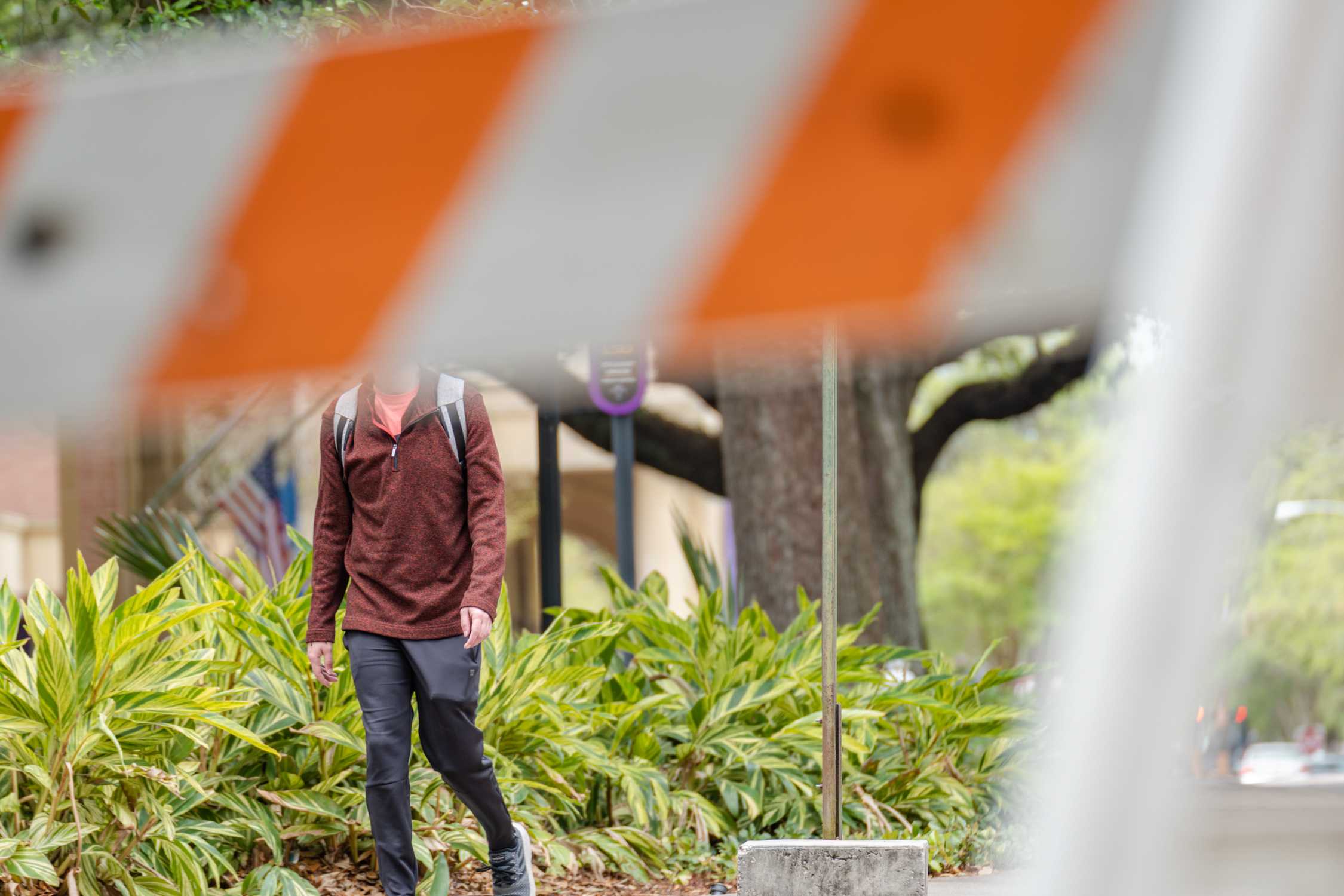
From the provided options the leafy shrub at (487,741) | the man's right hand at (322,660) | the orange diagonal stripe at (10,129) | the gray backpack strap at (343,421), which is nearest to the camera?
the orange diagonal stripe at (10,129)

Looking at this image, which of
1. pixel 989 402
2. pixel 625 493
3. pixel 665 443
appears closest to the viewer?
pixel 625 493

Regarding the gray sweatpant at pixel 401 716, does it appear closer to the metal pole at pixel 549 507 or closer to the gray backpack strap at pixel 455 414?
the gray backpack strap at pixel 455 414

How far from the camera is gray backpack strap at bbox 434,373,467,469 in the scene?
14.9 ft

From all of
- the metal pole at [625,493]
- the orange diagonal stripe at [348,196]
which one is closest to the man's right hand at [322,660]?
the orange diagonal stripe at [348,196]

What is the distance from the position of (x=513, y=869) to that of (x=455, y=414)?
1416mm

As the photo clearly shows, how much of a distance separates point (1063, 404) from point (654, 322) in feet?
51.4

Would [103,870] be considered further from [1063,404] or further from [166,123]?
[1063,404]

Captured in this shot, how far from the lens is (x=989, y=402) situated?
1350cm

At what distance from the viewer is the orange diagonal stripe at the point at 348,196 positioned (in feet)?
4.18

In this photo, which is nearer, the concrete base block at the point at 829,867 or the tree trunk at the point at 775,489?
the concrete base block at the point at 829,867

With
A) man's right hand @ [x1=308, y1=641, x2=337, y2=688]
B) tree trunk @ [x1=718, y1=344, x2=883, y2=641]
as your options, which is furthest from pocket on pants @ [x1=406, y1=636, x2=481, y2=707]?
tree trunk @ [x1=718, y1=344, x2=883, y2=641]

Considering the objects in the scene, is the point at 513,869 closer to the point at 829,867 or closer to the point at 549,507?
the point at 829,867

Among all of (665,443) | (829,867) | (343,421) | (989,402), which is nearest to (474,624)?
(343,421)

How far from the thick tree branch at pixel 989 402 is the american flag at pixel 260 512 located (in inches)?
215
